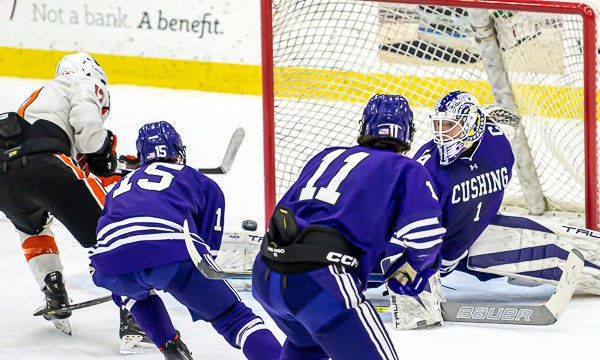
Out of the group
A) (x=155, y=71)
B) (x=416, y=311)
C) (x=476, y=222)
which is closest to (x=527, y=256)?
(x=476, y=222)

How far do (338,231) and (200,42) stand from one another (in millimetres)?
5057

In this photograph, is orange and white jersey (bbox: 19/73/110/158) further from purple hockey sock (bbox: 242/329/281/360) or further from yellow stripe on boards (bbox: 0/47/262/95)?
yellow stripe on boards (bbox: 0/47/262/95)

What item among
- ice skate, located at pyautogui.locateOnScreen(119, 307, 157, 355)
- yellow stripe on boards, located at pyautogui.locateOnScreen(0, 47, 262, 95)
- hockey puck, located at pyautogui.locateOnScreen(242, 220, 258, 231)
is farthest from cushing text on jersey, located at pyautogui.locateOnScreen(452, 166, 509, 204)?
yellow stripe on boards, located at pyautogui.locateOnScreen(0, 47, 262, 95)

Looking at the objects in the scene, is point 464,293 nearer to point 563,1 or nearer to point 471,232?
point 471,232

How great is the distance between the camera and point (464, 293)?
371 cm

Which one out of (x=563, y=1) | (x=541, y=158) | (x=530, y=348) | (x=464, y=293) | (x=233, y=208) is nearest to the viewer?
(x=530, y=348)

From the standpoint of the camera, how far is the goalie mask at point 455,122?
323cm

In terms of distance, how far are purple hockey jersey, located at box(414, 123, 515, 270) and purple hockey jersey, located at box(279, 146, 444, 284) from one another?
3.82 ft

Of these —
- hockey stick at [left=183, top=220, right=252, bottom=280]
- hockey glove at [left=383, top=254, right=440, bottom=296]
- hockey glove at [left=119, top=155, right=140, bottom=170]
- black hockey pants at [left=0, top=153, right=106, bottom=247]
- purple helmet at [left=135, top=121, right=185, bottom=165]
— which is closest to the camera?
hockey glove at [left=383, top=254, right=440, bottom=296]

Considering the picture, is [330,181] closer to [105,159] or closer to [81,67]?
[105,159]

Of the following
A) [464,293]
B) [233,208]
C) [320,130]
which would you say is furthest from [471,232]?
[233,208]

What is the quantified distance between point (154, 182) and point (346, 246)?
2.91 feet

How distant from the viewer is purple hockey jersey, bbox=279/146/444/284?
210cm

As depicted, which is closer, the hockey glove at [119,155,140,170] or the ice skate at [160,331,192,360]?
the ice skate at [160,331,192,360]
